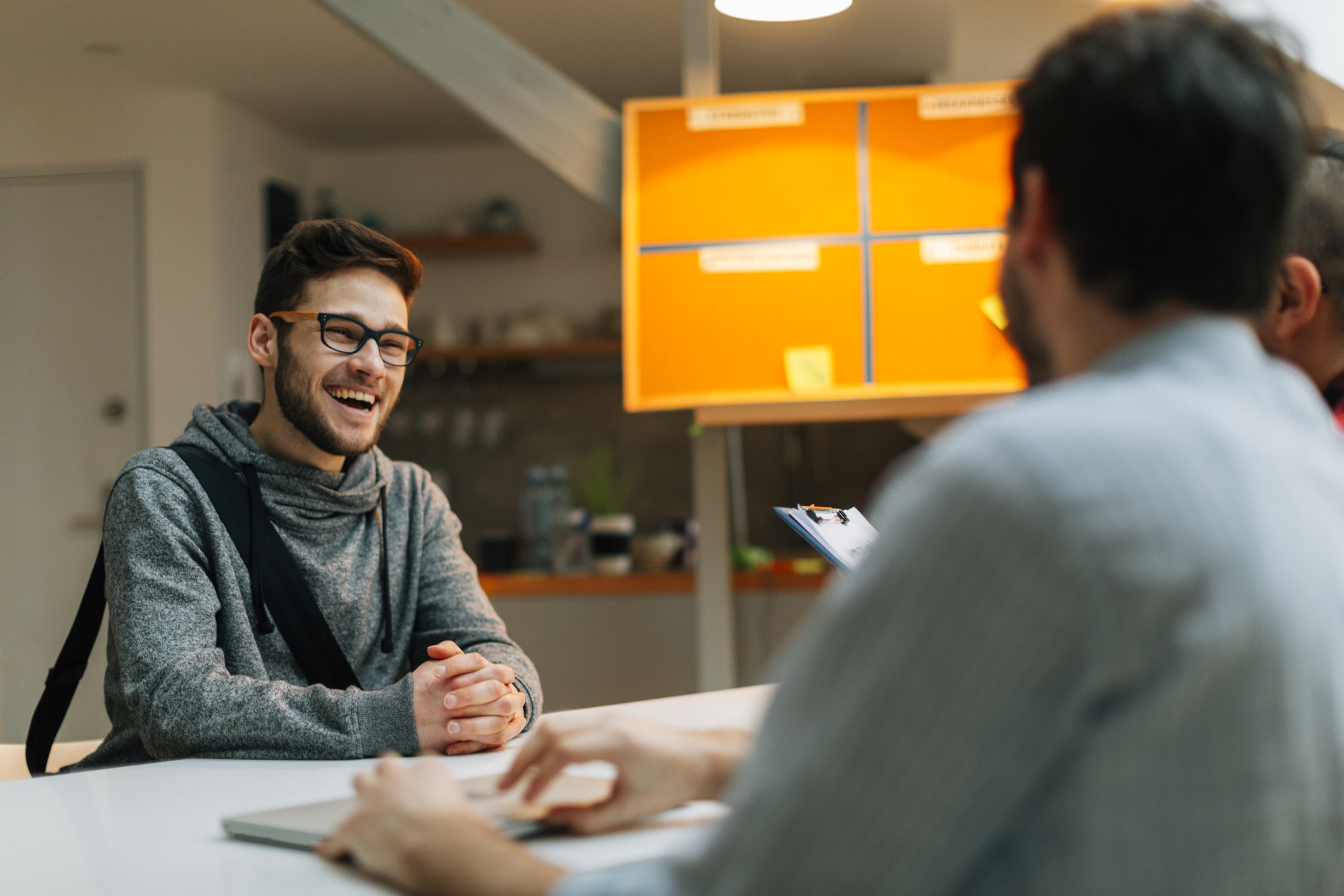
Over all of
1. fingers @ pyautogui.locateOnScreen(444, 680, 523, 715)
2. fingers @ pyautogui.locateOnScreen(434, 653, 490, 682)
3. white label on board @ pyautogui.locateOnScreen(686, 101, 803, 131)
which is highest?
white label on board @ pyautogui.locateOnScreen(686, 101, 803, 131)

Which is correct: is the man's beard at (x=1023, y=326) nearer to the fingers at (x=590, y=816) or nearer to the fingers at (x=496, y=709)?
the fingers at (x=590, y=816)

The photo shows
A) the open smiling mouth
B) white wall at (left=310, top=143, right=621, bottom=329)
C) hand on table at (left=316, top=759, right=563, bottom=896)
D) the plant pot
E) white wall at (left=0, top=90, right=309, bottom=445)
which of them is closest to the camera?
hand on table at (left=316, top=759, right=563, bottom=896)

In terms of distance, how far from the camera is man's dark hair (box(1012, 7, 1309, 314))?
51cm

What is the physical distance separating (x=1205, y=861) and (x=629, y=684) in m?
3.31

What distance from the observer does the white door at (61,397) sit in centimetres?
433

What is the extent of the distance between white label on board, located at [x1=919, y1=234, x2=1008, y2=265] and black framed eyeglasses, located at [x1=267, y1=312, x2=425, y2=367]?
1.65m

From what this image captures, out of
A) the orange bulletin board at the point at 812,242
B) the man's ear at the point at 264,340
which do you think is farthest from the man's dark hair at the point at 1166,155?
the orange bulletin board at the point at 812,242

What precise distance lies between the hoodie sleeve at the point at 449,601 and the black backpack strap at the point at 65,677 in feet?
1.36

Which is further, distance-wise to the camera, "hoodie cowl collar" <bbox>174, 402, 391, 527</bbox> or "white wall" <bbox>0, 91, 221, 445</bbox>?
"white wall" <bbox>0, 91, 221, 445</bbox>

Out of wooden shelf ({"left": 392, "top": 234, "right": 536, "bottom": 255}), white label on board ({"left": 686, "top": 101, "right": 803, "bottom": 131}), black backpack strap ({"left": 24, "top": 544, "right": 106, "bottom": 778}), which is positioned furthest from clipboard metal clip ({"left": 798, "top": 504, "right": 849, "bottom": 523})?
wooden shelf ({"left": 392, "top": 234, "right": 536, "bottom": 255})

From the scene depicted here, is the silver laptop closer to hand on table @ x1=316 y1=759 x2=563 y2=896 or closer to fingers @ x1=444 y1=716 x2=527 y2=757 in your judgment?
hand on table @ x1=316 y1=759 x2=563 y2=896

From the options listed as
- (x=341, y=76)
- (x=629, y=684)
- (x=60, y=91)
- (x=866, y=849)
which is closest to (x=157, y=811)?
(x=866, y=849)

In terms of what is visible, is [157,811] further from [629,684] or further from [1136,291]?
[629,684]

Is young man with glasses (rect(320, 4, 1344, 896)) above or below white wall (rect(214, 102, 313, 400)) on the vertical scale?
below
